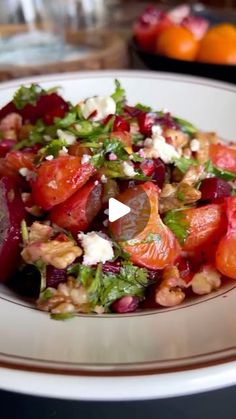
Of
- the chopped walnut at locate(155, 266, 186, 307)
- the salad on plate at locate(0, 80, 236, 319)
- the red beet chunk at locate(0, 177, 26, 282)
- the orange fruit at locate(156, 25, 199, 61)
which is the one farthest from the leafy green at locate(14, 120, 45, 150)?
the orange fruit at locate(156, 25, 199, 61)

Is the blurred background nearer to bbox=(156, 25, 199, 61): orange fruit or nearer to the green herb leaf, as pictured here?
bbox=(156, 25, 199, 61): orange fruit

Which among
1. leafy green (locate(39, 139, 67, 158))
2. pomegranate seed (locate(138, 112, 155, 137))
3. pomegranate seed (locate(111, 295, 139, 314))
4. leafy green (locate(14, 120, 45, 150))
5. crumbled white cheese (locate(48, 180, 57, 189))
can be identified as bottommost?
pomegranate seed (locate(111, 295, 139, 314))

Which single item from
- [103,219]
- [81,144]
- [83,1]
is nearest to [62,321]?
[103,219]

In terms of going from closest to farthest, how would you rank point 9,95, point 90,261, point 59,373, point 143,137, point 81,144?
point 59,373 < point 90,261 < point 81,144 < point 143,137 < point 9,95

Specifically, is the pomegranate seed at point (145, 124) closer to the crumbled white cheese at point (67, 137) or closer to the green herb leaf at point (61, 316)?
the crumbled white cheese at point (67, 137)

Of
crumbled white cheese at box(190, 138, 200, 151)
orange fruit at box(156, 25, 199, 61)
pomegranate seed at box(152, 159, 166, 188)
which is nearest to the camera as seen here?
pomegranate seed at box(152, 159, 166, 188)

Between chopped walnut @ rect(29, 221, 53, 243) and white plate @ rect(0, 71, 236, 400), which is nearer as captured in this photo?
white plate @ rect(0, 71, 236, 400)

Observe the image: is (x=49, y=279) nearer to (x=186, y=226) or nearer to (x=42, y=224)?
(x=42, y=224)
